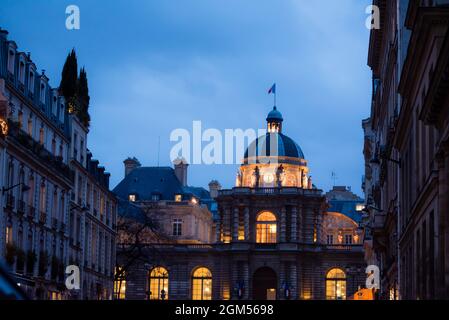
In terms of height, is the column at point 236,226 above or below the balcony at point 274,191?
below

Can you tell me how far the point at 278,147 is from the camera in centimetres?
14838

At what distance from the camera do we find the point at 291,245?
439 feet

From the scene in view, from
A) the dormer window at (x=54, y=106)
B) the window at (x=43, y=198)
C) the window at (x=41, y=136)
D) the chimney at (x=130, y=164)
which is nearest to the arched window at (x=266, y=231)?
the chimney at (x=130, y=164)

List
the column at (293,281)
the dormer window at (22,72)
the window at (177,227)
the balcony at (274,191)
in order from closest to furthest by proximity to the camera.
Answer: the dormer window at (22,72) → the column at (293,281) → the balcony at (274,191) → the window at (177,227)

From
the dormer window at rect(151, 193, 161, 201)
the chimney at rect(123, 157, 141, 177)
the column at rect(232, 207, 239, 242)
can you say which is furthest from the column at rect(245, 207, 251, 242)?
the chimney at rect(123, 157, 141, 177)

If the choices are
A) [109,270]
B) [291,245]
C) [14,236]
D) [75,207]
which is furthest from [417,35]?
[291,245]

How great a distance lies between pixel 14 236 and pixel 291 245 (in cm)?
8191

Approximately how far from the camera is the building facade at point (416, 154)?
91.4 feet

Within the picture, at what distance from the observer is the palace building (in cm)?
13312

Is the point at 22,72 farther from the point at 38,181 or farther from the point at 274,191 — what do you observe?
the point at 274,191

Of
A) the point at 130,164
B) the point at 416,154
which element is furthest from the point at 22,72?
the point at 130,164

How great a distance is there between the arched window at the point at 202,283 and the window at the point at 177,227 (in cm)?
1273

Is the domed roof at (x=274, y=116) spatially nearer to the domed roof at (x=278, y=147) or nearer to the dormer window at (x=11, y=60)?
the domed roof at (x=278, y=147)

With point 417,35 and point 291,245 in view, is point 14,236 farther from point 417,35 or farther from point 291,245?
point 291,245
